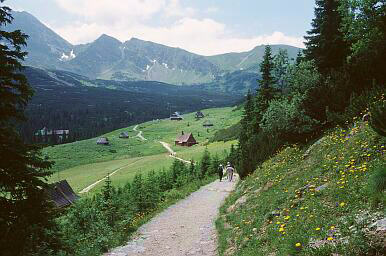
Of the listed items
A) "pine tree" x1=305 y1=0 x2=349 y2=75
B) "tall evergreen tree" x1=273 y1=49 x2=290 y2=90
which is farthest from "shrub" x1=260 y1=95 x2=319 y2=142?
"tall evergreen tree" x1=273 y1=49 x2=290 y2=90

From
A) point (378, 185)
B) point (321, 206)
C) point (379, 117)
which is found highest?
point (379, 117)

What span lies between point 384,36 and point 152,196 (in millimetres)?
19043

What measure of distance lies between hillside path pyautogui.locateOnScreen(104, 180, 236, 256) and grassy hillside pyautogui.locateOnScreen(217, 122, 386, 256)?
3.16 ft

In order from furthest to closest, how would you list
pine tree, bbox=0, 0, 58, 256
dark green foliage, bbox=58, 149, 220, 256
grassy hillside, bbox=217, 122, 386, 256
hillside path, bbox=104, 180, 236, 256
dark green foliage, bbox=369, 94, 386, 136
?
dark green foliage, bbox=58, 149, 220, 256
hillside path, bbox=104, 180, 236, 256
pine tree, bbox=0, 0, 58, 256
dark green foliage, bbox=369, 94, 386, 136
grassy hillside, bbox=217, 122, 386, 256

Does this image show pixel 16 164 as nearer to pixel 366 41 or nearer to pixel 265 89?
pixel 366 41

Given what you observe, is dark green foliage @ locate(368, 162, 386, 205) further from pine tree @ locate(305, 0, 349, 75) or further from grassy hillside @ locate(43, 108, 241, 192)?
grassy hillside @ locate(43, 108, 241, 192)

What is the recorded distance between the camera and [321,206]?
9.23 meters

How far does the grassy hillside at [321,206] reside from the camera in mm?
6988

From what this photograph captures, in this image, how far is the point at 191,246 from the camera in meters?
14.2

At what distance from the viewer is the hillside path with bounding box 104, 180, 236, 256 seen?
13.7m

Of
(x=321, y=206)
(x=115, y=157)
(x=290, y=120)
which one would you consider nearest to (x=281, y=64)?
(x=290, y=120)

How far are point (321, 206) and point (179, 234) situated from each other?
901cm

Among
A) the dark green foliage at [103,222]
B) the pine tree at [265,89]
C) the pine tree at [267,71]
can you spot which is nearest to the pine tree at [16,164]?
the dark green foliage at [103,222]

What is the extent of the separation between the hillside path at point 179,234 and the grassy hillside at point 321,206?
0.96 meters
